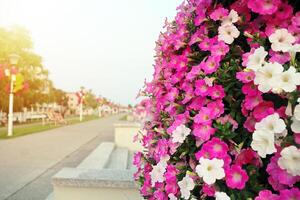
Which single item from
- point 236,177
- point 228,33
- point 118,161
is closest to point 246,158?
point 236,177

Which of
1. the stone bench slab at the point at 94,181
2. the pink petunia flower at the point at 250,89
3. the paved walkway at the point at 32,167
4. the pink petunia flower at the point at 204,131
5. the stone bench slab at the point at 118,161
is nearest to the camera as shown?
the pink petunia flower at the point at 250,89

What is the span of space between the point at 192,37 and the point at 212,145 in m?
0.67

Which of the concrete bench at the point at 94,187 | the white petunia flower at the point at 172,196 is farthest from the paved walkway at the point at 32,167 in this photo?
the white petunia flower at the point at 172,196

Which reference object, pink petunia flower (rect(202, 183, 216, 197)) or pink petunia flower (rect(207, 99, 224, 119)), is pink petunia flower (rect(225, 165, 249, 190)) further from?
pink petunia flower (rect(207, 99, 224, 119))

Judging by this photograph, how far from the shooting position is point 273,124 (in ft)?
4.52

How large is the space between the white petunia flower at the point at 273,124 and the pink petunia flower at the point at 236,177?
24cm

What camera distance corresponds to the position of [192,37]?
2.06 m

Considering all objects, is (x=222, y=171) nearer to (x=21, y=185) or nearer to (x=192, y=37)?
(x=192, y=37)

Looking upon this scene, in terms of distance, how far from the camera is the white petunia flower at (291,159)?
52.0 inches

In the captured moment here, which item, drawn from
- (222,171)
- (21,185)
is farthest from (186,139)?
(21,185)

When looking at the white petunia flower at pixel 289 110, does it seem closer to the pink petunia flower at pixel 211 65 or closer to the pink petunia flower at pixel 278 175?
the pink petunia flower at pixel 278 175

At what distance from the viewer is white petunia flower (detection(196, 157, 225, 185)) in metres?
1.53

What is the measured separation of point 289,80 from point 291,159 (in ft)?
0.91

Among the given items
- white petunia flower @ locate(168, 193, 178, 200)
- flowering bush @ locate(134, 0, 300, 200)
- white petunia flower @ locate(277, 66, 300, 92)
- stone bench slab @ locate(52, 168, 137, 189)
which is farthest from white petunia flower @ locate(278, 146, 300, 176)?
stone bench slab @ locate(52, 168, 137, 189)
